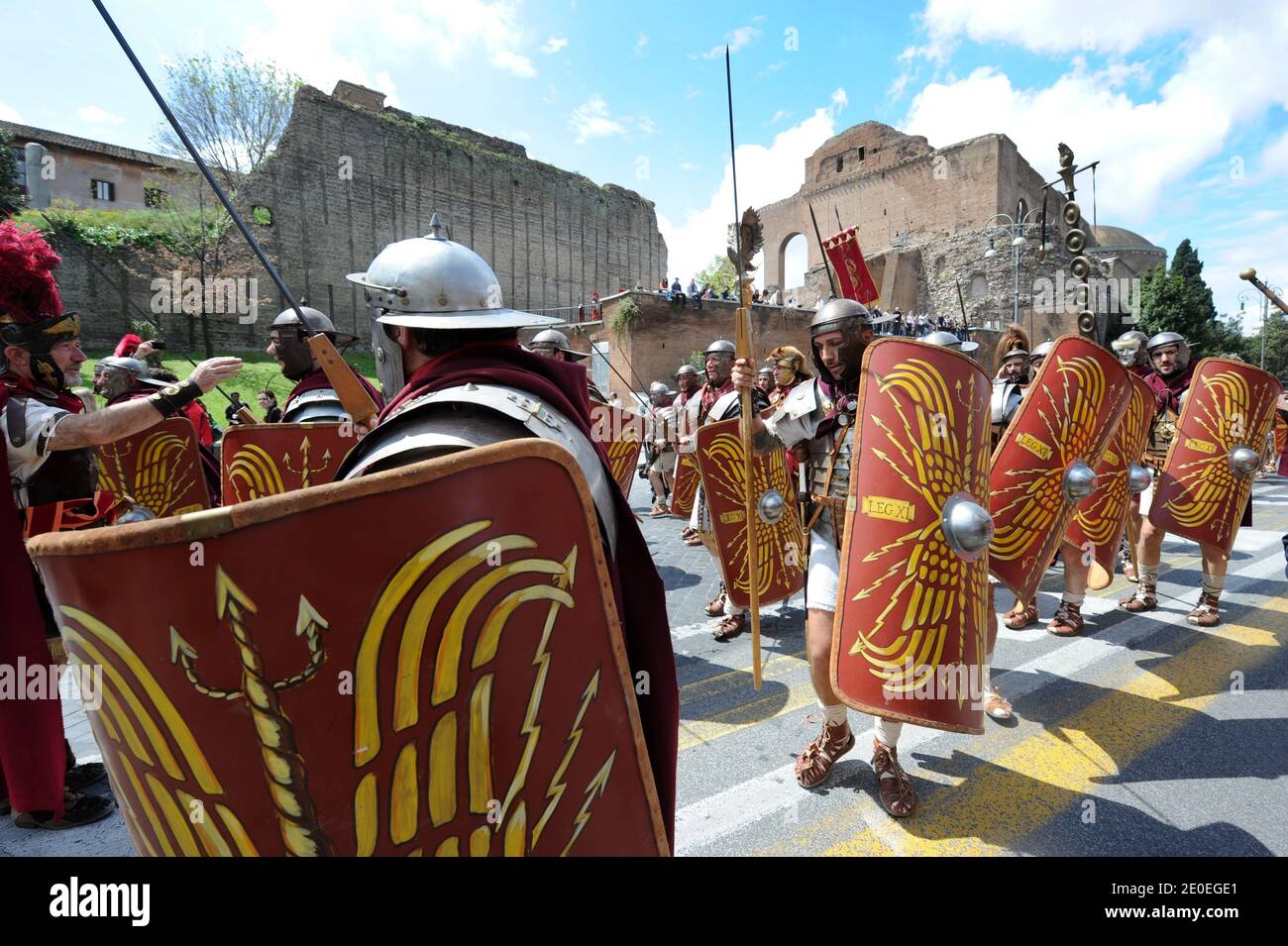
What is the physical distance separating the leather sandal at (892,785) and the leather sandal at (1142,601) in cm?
335

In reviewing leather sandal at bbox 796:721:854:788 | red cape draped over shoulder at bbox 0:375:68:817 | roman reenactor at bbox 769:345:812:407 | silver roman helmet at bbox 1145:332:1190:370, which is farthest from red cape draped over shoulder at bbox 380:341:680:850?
silver roman helmet at bbox 1145:332:1190:370

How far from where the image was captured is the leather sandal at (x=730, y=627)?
436 centimetres

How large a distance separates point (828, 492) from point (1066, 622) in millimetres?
2836

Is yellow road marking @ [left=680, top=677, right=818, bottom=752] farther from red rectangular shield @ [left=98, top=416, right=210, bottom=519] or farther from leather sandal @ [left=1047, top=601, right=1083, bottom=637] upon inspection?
red rectangular shield @ [left=98, top=416, right=210, bottom=519]

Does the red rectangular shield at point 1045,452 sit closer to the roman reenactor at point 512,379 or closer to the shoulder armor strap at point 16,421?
the roman reenactor at point 512,379

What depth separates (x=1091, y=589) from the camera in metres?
5.25

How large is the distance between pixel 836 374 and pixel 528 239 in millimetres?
34724

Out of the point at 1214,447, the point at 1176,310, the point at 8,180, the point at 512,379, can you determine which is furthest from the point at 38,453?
the point at 1176,310

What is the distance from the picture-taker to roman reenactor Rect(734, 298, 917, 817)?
7.99 feet

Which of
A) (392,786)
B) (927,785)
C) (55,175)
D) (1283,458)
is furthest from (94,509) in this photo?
(55,175)

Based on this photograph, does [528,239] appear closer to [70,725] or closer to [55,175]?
[55,175]

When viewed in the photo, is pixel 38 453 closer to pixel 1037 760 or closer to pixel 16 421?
pixel 16 421

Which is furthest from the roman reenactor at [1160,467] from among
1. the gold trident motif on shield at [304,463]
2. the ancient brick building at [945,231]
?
the ancient brick building at [945,231]

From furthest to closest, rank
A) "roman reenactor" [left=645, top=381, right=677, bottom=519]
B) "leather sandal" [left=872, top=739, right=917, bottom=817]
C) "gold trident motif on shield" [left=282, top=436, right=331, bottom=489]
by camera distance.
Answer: "roman reenactor" [left=645, top=381, right=677, bottom=519], "gold trident motif on shield" [left=282, top=436, right=331, bottom=489], "leather sandal" [left=872, top=739, right=917, bottom=817]
